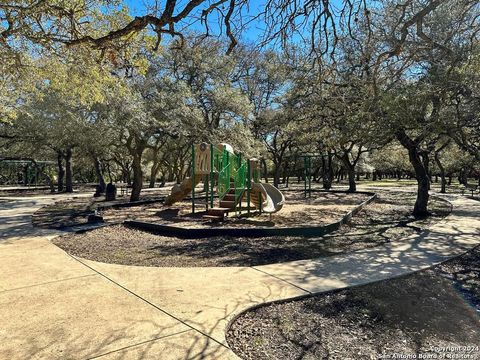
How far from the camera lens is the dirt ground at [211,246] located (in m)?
6.65

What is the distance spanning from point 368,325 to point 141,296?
2.61 metres

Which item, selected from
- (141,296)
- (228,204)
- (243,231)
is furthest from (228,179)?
(141,296)

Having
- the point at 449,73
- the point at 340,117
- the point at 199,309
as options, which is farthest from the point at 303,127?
the point at 199,309

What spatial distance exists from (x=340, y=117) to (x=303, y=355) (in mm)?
10698

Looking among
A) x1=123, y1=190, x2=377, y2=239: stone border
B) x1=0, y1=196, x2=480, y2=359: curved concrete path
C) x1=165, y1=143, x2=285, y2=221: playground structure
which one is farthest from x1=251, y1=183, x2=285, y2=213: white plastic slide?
x1=0, y1=196, x2=480, y2=359: curved concrete path

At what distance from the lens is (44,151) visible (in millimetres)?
25422

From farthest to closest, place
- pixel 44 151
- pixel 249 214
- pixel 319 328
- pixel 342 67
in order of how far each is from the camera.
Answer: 1. pixel 44 151
2. pixel 342 67
3. pixel 249 214
4. pixel 319 328

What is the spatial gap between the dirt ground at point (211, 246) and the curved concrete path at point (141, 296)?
422 mm

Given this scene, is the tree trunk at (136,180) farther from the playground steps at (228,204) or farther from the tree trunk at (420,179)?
the tree trunk at (420,179)

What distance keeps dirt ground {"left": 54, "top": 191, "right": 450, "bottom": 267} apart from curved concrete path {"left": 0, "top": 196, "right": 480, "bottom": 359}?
422mm

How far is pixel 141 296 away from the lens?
180 inches

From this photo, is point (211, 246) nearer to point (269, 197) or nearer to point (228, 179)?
point (228, 179)

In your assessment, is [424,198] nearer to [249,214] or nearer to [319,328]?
[249,214]

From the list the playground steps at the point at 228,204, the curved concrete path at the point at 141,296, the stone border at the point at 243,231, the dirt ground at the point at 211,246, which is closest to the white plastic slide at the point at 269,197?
the playground steps at the point at 228,204
